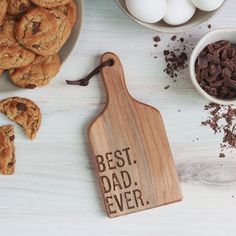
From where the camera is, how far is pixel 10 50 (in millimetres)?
938

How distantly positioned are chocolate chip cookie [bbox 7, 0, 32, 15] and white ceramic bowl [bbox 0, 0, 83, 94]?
0.09m

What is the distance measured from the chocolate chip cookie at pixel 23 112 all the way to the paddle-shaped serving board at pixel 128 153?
11cm

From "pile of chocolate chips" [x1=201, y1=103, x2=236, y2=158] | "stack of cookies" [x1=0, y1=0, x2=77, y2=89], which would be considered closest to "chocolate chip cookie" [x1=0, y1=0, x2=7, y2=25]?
"stack of cookies" [x1=0, y1=0, x2=77, y2=89]

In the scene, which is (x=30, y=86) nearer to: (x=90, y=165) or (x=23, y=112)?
(x=23, y=112)

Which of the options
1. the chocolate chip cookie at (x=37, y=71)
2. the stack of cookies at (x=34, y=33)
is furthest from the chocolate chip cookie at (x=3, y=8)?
the chocolate chip cookie at (x=37, y=71)

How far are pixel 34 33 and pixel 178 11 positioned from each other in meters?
0.26

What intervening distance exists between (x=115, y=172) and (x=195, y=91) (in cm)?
23

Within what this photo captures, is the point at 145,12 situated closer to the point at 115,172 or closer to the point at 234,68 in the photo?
the point at 234,68

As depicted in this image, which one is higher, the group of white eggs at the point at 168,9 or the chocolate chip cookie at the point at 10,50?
the group of white eggs at the point at 168,9

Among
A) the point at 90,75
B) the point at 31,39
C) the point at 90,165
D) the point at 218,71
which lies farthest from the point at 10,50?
the point at 218,71

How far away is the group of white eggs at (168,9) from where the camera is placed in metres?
0.92

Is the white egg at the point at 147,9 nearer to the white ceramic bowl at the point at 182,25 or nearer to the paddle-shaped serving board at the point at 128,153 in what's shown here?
the white ceramic bowl at the point at 182,25

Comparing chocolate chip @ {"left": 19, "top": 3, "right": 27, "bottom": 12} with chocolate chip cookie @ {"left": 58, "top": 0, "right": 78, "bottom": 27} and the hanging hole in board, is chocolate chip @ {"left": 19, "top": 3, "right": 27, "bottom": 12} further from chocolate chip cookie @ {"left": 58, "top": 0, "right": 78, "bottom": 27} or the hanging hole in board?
the hanging hole in board

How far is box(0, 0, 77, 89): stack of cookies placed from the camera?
0.93m
